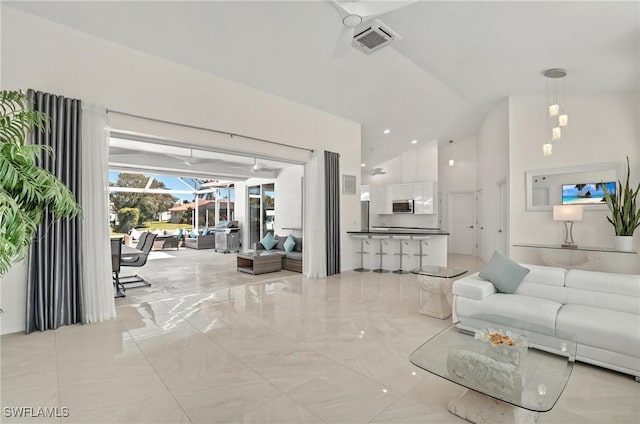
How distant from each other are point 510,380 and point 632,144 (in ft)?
17.4

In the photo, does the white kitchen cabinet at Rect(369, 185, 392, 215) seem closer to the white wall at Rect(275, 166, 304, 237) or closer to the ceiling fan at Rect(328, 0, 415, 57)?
the white wall at Rect(275, 166, 304, 237)

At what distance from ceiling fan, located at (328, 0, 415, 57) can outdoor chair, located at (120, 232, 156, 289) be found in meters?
4.81

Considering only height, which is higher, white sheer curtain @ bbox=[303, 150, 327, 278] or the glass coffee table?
white sheer curtain @ bbox=[303, 150, 327, 278]

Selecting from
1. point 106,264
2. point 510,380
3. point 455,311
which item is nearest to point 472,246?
point 455,311

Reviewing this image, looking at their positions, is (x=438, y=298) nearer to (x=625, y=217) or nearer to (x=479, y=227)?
(x=625, y=217)

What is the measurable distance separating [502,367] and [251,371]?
179cm

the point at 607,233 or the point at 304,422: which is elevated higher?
the point at 607,233

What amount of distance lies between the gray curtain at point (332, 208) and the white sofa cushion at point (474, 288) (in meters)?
3.11

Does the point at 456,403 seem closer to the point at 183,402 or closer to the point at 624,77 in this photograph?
the point at 183,402

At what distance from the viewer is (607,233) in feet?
16.2

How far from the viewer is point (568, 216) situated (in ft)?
16.0

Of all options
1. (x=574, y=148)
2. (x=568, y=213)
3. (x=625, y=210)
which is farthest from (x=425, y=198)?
(x=625, y=210)

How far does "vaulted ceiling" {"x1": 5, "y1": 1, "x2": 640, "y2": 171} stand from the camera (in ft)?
11.2

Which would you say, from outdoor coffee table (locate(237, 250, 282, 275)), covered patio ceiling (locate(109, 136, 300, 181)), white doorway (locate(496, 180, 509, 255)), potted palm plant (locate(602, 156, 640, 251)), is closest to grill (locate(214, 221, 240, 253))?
covered patio ceiling (locate(109, 136, 300, 181))
